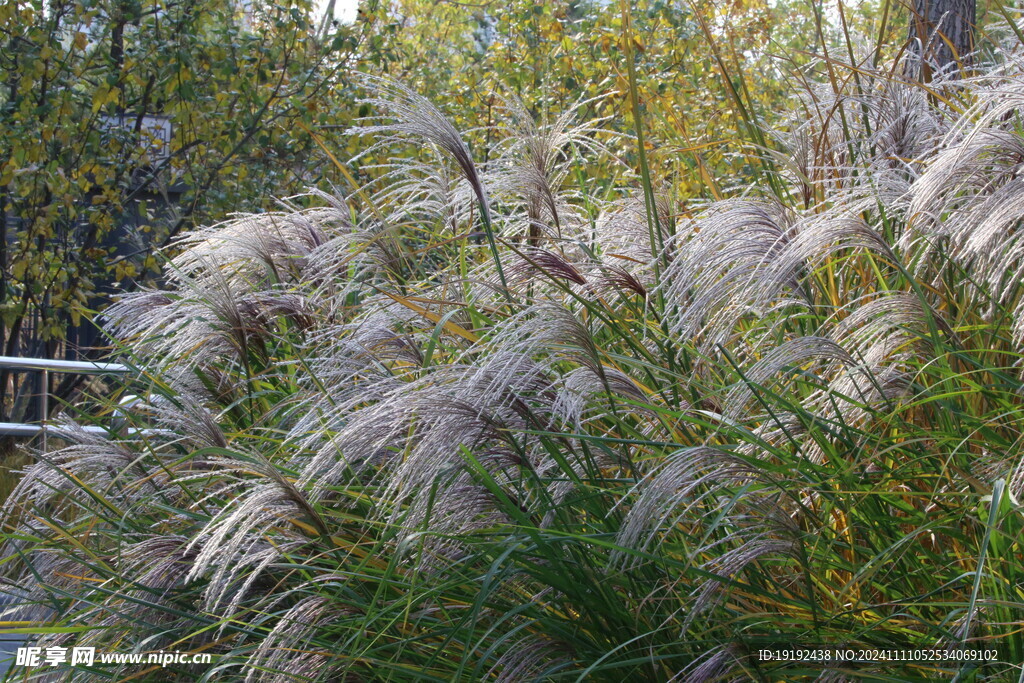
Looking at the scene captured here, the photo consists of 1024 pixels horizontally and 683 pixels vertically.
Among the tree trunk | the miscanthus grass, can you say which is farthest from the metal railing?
the tree trunk

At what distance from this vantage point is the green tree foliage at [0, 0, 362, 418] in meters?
6.12

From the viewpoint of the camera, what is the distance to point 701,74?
8617 millimetres

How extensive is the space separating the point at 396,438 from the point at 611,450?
1.67 feet

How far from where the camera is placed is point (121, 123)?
6.81 metres

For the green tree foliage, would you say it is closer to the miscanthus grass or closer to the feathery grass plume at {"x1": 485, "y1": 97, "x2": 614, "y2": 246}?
the feathery grass plume at {"x1": 485, "y1": 97, "x2": 614, "y2": 246}

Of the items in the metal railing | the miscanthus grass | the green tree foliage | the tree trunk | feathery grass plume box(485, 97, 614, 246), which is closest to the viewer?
the miscanthus grass

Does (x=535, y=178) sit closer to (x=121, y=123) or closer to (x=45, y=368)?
(x=45, y=368)

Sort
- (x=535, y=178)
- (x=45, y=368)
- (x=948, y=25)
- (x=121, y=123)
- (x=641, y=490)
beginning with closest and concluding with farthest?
(x=641, y=490) → (x=535, y=178) → (x=45, y=368) → (x=948, y=25) → (x=121, y=123)

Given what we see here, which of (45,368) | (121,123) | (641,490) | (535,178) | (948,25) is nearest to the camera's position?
(641,490)

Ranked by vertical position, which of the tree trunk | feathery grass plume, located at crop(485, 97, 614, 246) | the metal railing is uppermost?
the tree trunk

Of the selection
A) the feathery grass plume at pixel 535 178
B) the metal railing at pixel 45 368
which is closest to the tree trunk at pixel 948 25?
the feathery grass plume at pixel 535 178

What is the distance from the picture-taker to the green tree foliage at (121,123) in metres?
6.12

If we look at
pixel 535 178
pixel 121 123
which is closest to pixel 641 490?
pixel 535 178

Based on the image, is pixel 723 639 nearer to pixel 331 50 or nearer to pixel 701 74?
pixel 331 50
